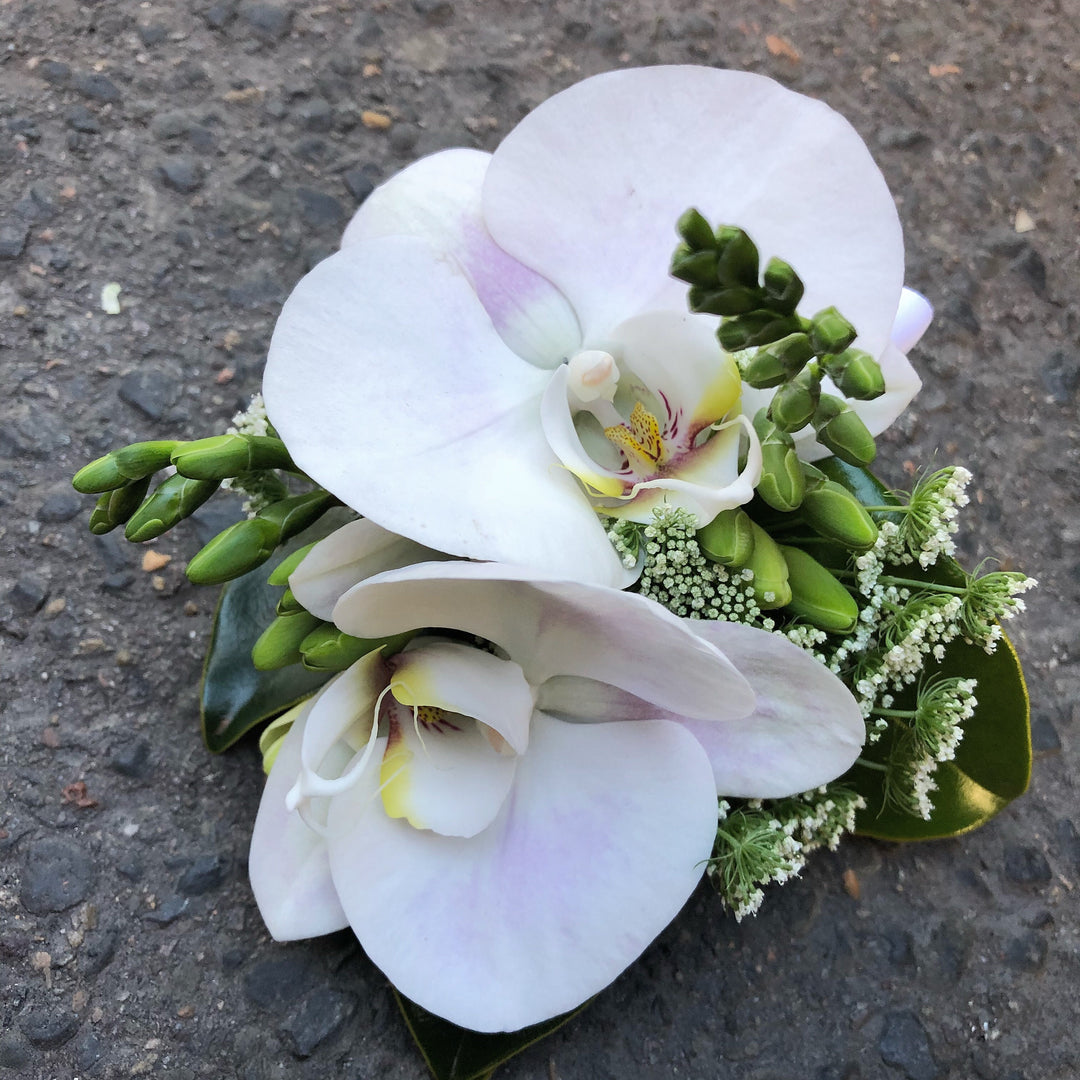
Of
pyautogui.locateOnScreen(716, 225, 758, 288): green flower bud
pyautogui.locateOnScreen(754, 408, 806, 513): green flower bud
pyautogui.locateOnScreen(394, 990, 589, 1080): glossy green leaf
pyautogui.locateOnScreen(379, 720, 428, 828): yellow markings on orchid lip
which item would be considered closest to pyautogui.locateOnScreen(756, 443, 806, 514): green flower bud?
pyautogui.locateOnScreen(754, 408, 806, 513): green flower bud

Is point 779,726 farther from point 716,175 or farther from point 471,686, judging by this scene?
point 716,175

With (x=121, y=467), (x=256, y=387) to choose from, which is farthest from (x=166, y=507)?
A: (x=256, y=387)

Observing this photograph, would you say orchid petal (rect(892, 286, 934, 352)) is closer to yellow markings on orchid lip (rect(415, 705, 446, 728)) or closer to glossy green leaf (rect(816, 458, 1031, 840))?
glossy green leaf (rect(816, 458, 1031, 840))

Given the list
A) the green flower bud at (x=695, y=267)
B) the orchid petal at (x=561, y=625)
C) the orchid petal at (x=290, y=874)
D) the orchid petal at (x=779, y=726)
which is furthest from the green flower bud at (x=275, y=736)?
the green flower bud at (x=695, y=267)

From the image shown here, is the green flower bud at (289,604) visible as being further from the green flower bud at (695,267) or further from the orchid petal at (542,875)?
the green flower bud at (695,267)

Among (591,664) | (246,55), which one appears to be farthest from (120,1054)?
(246,55)

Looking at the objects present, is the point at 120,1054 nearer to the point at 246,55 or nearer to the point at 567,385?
the point at 567,385
